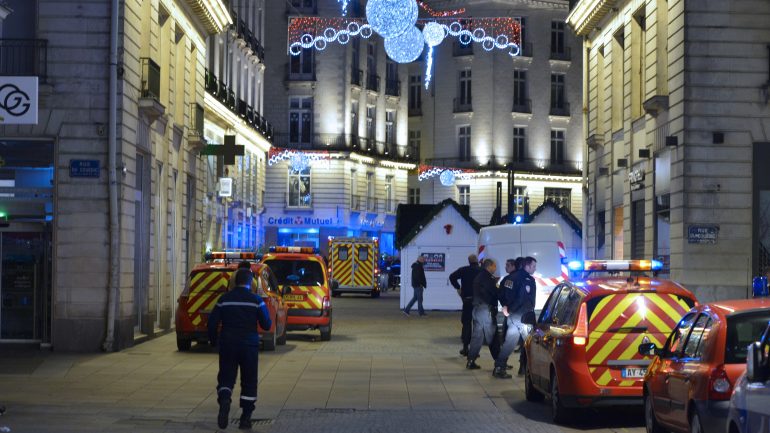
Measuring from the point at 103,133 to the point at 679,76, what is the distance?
11.5 meters

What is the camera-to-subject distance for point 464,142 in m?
80.6

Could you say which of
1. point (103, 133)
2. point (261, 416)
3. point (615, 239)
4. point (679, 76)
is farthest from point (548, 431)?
point (615, 239)

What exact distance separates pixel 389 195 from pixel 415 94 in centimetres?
801

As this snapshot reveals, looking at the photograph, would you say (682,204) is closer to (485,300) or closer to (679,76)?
(679,76)

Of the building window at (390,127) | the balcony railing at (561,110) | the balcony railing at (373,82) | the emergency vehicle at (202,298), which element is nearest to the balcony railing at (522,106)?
the balcony railing at (561,110)

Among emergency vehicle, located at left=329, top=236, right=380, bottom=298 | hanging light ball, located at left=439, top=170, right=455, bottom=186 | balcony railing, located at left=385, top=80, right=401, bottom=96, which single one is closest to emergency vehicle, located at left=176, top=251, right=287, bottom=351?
emergency vehicle, located at left=329, top=236, right=380, bottom=298

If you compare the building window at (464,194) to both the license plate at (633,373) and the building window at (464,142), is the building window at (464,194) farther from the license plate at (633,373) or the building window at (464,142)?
the license plate at (633,373)

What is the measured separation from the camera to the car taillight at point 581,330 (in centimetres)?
1379

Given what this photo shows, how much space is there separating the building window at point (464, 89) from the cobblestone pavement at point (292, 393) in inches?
2154

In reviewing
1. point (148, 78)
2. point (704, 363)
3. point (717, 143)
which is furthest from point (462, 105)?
point (704, 363)

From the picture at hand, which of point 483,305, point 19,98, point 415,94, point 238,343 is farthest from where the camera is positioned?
point 415,94

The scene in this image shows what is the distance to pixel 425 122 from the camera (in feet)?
273

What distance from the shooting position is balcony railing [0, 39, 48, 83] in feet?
76.7

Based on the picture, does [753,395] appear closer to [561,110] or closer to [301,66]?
[301,66]
